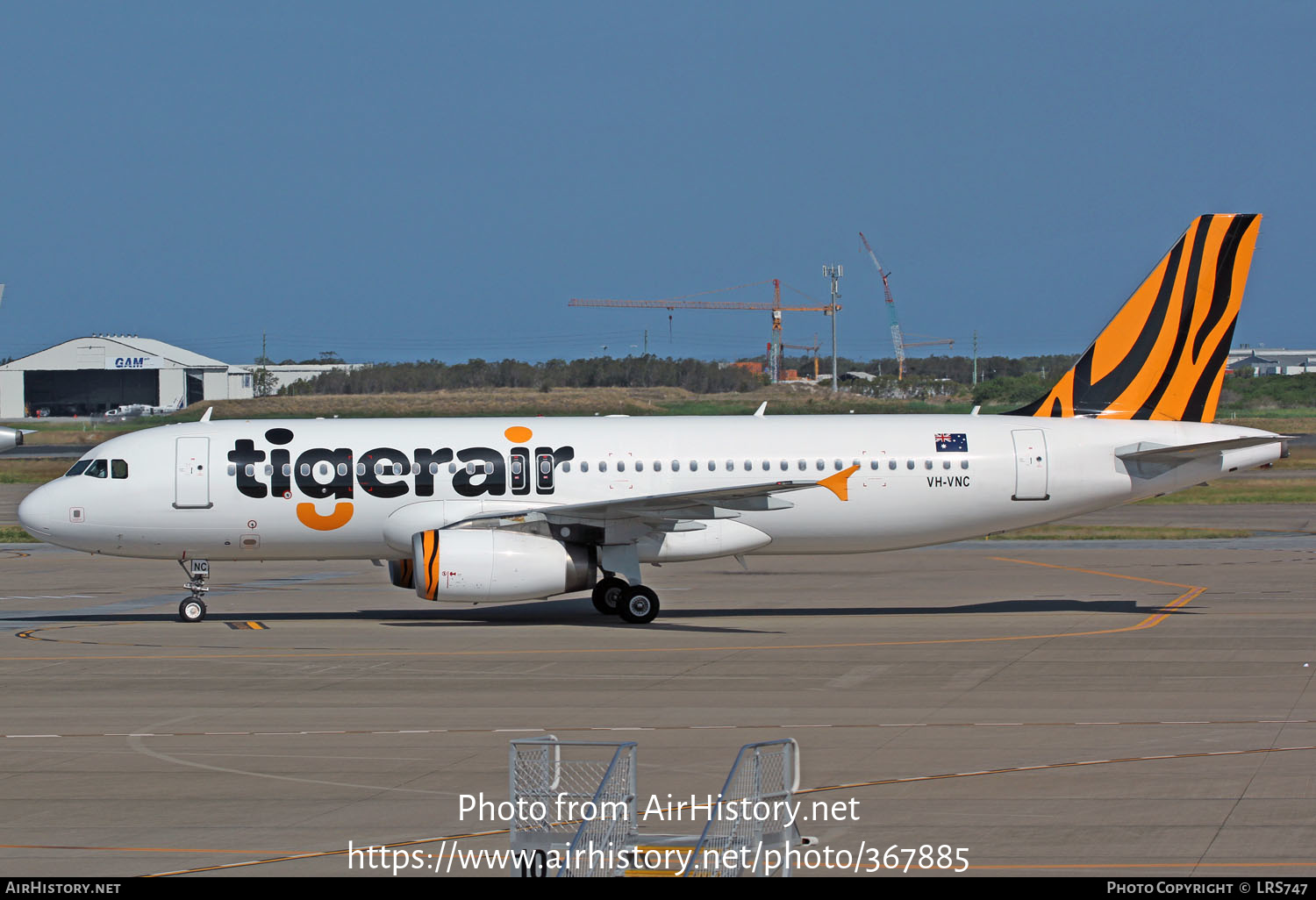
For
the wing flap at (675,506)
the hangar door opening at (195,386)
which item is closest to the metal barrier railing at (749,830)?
the wing flap at (675,506)

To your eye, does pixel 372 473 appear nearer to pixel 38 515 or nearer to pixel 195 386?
pixel 38 515

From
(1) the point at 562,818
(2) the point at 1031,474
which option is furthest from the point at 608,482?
(1) the point at 562,818

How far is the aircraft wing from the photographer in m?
24.7

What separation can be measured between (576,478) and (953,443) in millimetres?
7779

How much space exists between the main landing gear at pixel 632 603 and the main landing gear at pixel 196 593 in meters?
7.94

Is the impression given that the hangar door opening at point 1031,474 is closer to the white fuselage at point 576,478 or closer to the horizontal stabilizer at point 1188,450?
the white fuselage at point 576,478

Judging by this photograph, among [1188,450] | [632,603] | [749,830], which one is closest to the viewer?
[749,830]

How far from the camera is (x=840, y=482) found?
2719cm

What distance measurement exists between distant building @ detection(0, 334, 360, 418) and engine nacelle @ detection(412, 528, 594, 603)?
102 m

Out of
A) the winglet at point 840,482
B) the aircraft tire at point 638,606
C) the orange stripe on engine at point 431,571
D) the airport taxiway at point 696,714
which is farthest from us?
the winglet at point 840,482

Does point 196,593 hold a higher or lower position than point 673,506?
lower

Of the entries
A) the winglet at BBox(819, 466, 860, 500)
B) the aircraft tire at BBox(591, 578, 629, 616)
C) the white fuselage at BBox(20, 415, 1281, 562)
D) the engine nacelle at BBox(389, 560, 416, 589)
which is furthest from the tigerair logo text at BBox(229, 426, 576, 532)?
the winglet at BBox(819, 466, 860, 500)

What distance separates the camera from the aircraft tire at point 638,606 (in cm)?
2608

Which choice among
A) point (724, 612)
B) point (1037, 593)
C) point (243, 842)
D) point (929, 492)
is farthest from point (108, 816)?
point (1037, 593)
